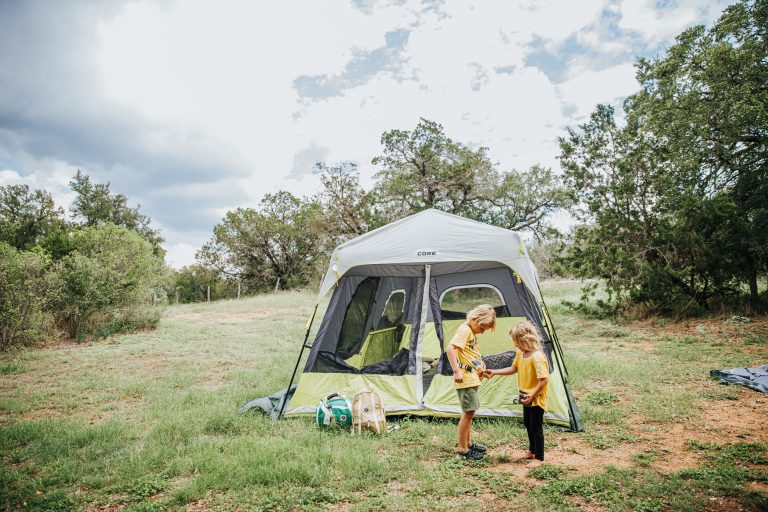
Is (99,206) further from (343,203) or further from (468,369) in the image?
(468,369)

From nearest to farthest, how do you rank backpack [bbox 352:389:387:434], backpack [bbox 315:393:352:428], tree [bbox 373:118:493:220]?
1. backpack [bbox 352:389:387:434]
2. backpack [bbox 315:393:352:428]
3. tree [bbox 373:118:493:220]

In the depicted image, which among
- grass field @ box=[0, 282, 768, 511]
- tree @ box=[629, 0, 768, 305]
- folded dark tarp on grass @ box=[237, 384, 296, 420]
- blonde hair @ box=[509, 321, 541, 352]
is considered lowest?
grass field @ box=[0, 282, 768, 511]

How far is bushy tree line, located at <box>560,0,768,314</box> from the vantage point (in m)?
9.45

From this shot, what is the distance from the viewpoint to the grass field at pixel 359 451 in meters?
3.15

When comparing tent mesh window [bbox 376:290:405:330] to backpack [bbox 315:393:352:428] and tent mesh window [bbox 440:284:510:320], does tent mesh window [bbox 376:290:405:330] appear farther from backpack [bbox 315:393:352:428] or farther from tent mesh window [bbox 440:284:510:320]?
backpack [bbox 315:393:352:428]

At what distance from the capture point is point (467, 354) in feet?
12.6

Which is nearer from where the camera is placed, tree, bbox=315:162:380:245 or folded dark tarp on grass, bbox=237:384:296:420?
folded dark tarp on grass, bbox=237:384:296:420

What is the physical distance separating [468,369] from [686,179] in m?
10.2

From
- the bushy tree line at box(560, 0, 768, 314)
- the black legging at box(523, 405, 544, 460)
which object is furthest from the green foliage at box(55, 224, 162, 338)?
the bushy tree line at box(560, 0, 768, 314)

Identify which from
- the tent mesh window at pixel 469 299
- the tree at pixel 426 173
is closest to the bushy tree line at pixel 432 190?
the tree at pixel 426 173

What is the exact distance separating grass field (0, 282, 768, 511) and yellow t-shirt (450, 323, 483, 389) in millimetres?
704

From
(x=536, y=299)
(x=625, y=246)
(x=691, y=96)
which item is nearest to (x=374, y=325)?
(x=536, y=299)

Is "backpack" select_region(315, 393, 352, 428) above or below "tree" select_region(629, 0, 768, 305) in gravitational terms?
below

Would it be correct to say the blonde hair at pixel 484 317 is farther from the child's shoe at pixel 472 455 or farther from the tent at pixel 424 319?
the tent at pixel 424 319
